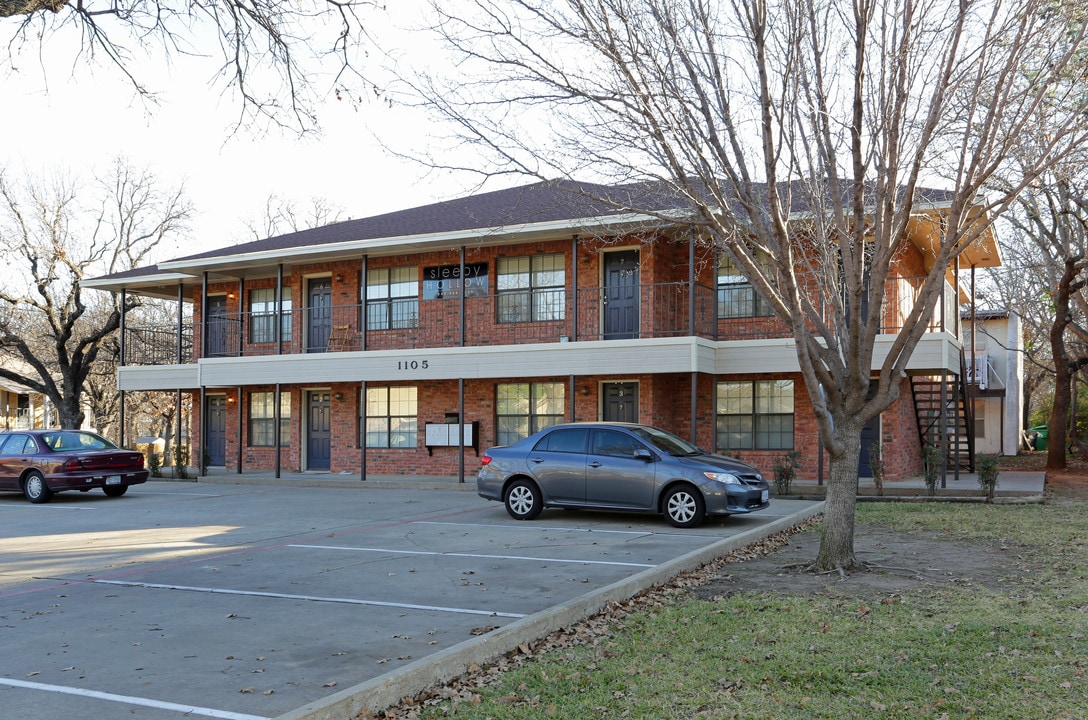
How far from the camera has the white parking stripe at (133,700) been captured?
5055 millimetres

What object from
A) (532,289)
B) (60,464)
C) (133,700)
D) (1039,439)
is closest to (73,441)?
(60,464)

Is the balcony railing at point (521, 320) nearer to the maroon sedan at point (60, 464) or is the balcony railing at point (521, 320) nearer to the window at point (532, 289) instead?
the window at point (532, 289)

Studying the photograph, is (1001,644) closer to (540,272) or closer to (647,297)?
(647,297)

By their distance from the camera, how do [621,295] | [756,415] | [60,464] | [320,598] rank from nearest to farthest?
[320,598], [60,464], [756,415], [621,295]

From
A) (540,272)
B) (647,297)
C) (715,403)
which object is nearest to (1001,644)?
(715,403)

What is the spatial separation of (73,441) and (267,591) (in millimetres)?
12834

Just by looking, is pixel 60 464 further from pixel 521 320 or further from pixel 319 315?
pixel 521 320

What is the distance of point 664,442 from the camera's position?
1375cm

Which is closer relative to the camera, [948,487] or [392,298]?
[948,487]

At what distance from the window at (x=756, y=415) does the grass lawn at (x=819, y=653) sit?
10.8 meters

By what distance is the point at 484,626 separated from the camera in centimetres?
716

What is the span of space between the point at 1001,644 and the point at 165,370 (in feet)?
79.0

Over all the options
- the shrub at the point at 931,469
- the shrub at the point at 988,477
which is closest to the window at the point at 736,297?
the shrub at the point at 931,469

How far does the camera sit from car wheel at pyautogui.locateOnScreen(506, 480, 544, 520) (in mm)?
14133
